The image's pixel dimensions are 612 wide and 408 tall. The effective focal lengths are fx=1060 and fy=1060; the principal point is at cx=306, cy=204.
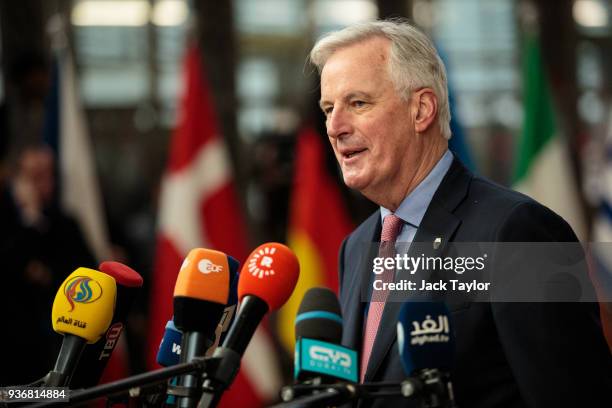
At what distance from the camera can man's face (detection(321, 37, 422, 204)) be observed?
2035mm

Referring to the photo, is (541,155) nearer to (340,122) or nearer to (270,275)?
(340,122)

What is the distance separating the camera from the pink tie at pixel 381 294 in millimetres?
1974

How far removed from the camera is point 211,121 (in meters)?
6.03

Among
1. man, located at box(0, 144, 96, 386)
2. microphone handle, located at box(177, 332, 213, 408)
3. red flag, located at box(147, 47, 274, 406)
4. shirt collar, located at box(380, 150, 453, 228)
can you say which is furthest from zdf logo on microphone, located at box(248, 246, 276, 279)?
red flag, located at box(147, 47, 274, 406)

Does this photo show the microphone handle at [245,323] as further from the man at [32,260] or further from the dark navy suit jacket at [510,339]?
the man at [32,260]

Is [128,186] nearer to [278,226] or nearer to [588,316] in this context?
[278,226]

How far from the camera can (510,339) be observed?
1729 millimetres

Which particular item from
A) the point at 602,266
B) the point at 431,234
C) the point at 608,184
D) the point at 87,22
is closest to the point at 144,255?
the point at 87,22

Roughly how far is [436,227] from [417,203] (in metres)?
0.10

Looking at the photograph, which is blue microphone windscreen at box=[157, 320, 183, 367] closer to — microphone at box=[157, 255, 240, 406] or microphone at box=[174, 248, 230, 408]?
microphone at box=[157, 255, 240, 406]

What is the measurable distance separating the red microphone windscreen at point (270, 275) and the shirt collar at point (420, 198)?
409 mm

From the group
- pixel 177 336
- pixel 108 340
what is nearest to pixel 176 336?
pixel 177 336

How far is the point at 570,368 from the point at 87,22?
6379 mm
